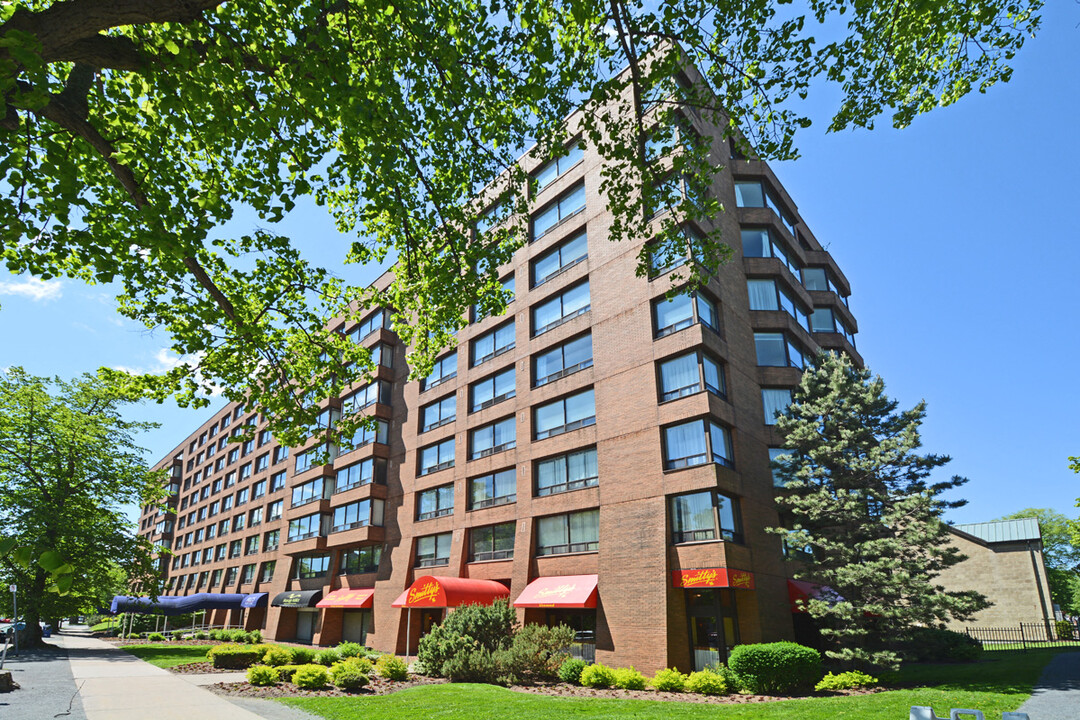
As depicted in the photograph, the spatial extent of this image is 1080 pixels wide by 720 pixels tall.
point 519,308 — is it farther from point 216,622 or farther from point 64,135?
point 216,622

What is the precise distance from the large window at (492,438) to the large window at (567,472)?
274 cm

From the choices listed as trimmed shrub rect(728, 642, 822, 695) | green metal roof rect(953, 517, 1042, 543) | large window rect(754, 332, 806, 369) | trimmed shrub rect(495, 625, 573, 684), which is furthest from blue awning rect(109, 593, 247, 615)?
green metal roof rect(953, 517, 1042, 543)

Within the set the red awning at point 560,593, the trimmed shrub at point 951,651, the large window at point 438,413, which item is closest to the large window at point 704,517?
the red awning at point 560,593

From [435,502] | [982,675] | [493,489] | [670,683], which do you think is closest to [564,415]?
[493,489]

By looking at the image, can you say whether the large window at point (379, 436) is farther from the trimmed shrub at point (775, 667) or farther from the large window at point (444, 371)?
the trimmed shrub at point (775, 667)

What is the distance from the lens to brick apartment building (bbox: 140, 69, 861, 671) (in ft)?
72.7

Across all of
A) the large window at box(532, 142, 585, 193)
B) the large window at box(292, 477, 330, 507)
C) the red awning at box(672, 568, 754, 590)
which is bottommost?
the red awning at box(672, 568, 754, 590)

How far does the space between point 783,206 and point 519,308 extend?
1539 centimetres

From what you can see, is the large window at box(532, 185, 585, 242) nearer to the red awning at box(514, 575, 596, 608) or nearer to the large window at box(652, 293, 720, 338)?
the large window at box(652, 293, 720, 338)

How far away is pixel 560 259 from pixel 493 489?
11.9 meters

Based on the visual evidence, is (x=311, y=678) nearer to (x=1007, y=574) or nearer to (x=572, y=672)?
(x=572, y=672)

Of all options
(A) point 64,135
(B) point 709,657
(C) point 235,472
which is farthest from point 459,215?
(C) point 235,472

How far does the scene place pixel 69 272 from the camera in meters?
11.4

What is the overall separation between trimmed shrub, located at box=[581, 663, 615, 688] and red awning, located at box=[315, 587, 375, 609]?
2044 centimetres
